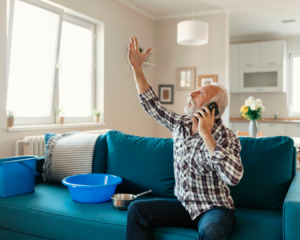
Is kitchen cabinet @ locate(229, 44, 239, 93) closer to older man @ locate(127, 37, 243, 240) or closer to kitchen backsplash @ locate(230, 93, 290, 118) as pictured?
kitchen backsplash @ locate(230, 93, 290, 118)

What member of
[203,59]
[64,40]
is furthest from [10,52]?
[203,59]

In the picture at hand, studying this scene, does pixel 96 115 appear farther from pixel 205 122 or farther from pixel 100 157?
pixel 205 122

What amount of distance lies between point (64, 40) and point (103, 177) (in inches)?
93.0

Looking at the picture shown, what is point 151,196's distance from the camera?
219cm

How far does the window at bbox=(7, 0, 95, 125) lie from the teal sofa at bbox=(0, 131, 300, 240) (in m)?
1.42

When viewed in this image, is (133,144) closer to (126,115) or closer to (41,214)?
(41,214)

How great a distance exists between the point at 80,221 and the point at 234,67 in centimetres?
574

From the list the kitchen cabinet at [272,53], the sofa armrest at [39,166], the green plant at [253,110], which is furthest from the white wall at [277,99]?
the sofa armrest at [39,166]

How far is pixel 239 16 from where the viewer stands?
5.49 m

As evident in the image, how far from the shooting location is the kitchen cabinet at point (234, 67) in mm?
6816

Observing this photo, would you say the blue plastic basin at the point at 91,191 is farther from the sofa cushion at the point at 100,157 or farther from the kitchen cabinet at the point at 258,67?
the kitchen cabinet at the point at 258,67

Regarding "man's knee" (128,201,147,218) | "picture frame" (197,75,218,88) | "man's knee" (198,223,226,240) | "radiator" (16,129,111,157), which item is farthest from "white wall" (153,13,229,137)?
"man's knee" (198,223,226,240)

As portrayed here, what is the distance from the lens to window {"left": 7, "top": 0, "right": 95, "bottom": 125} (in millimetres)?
3383

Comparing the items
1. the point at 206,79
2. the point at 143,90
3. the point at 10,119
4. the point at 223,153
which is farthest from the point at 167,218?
the point at 206,79
